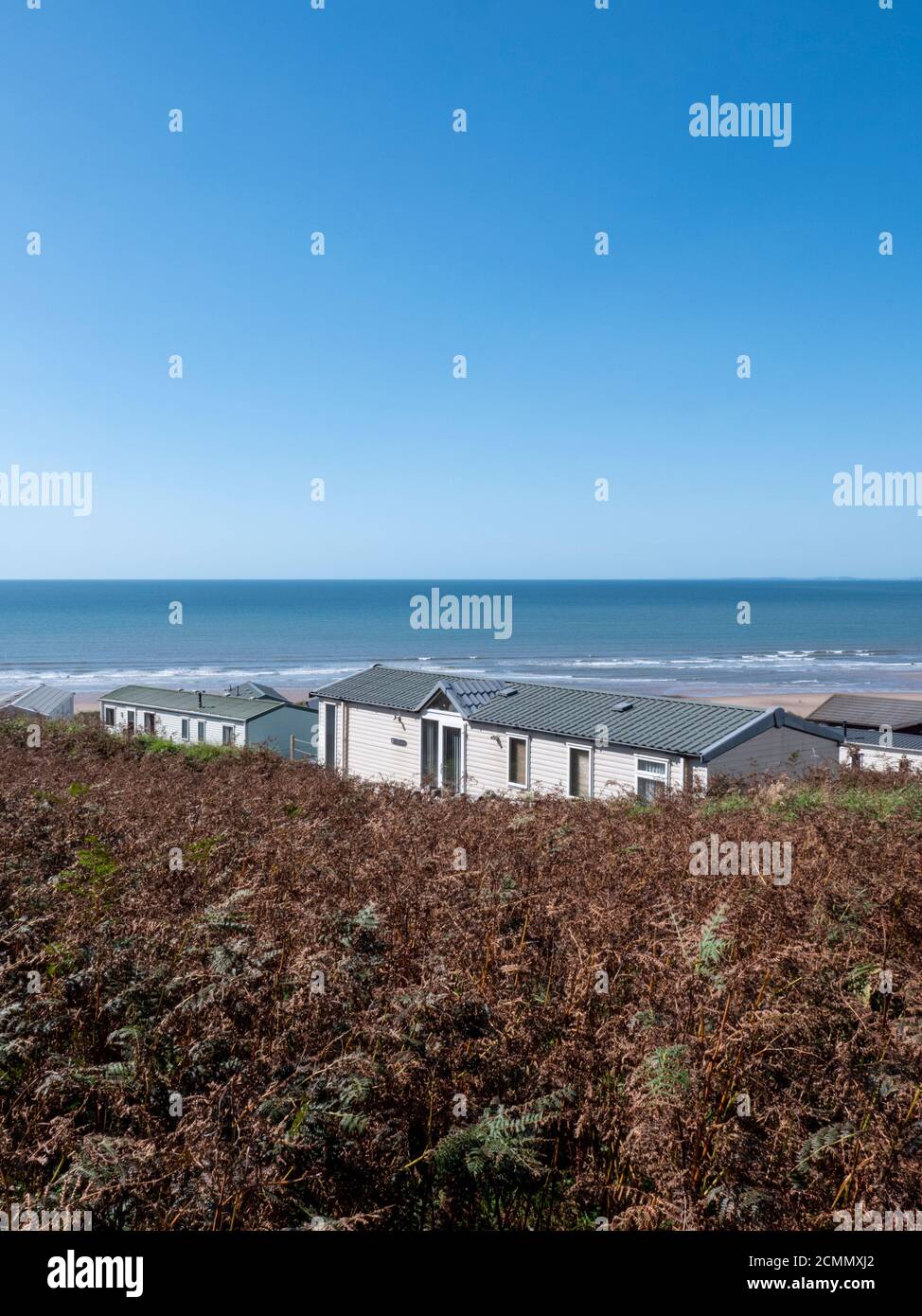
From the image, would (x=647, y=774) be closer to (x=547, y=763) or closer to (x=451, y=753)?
(x=547, y=763)

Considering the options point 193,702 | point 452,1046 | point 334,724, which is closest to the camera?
point 452,1046

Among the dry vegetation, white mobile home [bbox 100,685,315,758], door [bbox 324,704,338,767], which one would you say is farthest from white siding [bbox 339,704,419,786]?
the dry vegetation

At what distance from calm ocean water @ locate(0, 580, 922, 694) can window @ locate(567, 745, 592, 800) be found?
39828 millimetres

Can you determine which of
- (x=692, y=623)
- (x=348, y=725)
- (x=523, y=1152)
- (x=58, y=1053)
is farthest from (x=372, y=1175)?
(x=692, y=623)

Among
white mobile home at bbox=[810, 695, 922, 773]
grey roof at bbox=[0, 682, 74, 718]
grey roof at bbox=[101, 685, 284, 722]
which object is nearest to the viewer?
white mobile home at bbox=[810, 695, 922, 773]

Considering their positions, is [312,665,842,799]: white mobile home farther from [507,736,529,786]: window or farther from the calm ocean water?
the calm ocean water

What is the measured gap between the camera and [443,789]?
40.7 ft

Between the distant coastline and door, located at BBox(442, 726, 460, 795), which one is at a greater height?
the distant coastline

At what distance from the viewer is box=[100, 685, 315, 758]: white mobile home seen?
3519 cm

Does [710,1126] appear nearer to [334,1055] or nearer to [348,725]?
[334,1055]

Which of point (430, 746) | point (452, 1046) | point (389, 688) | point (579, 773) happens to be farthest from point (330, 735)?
point (452, 1046)

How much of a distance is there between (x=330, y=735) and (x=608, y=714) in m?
10.7

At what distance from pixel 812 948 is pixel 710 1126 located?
1.40m

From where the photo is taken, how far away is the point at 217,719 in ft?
118
